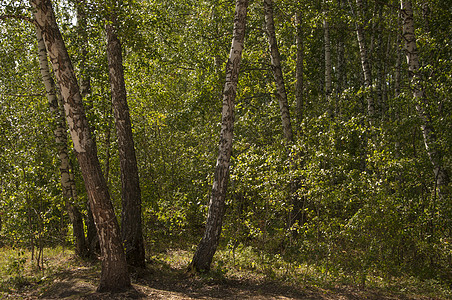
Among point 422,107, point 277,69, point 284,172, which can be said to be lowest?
point 284,172

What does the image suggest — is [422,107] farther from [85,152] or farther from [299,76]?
[85,152]

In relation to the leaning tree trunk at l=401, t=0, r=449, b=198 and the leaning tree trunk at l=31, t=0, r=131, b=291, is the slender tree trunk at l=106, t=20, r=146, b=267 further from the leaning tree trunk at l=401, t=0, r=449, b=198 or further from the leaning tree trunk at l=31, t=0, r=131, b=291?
the leaning tree trunk at l=401, t=0, r=449, b=198

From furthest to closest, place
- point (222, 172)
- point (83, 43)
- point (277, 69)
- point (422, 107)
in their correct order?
point (277, 69)
point (422, 107)
point (83, 43)
point (222, 172)

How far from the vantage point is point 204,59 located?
465 inches

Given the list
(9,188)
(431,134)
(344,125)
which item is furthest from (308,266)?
(9,188)

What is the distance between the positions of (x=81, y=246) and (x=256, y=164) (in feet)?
14.2

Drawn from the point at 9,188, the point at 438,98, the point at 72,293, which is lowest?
the point at 72,293

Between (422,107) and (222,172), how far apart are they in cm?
449

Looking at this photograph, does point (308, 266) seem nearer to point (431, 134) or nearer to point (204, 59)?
point (431, 134)

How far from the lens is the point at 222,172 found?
6781 millimetres

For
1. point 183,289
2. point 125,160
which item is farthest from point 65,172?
point 183,289

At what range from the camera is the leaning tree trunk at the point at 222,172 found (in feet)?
21.9

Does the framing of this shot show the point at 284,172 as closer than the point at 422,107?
No

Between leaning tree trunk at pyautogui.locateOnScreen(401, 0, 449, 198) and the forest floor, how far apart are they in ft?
8.32
